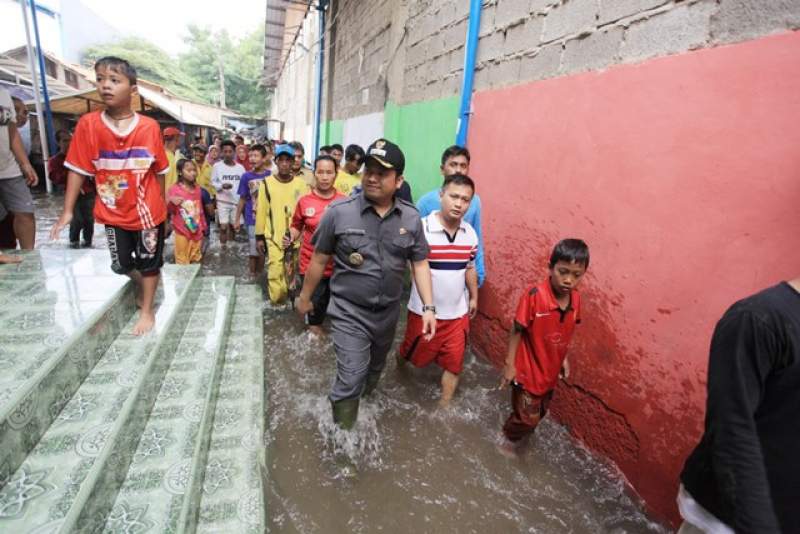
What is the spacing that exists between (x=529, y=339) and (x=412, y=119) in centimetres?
423

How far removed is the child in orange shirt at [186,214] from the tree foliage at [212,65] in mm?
39948

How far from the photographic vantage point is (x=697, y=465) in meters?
1.43

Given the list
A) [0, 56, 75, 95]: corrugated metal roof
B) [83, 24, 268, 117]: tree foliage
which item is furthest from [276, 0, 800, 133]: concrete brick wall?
[83, 24, 268, 117]: tree foliage

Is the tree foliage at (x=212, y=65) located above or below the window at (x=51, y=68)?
above

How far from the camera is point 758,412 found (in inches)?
49.5

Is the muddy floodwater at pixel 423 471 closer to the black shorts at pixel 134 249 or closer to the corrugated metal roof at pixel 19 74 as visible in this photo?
the black shorts at pixel 134 249

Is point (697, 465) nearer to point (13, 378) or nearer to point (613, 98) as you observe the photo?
point (613, 98)

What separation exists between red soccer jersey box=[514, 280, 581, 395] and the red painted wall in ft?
1.31

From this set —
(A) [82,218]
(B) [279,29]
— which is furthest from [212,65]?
(A) [82,218]

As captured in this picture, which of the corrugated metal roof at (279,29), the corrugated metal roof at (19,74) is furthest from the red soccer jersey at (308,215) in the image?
the corrugated metal roof at (19,74)

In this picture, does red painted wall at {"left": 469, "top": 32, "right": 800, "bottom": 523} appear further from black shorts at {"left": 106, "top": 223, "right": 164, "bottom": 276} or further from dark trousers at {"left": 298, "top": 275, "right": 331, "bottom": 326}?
black shorts at {"left": 106, "top": 223, "right": 164, "bottom": 276}

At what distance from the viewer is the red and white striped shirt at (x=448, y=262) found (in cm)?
320

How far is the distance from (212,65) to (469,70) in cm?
5220

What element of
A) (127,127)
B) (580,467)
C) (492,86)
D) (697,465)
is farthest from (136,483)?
(492,86)
